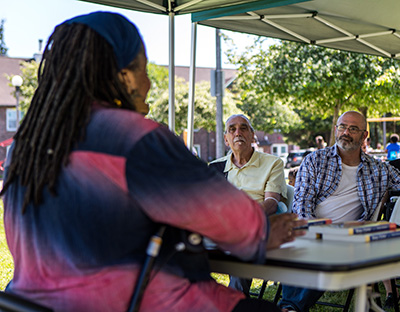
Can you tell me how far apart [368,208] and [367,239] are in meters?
2.42

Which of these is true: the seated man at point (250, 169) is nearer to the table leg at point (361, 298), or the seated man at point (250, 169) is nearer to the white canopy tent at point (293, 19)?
the white canopy tent at point (293, 19)

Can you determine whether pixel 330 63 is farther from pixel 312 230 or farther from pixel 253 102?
pixel 253 102

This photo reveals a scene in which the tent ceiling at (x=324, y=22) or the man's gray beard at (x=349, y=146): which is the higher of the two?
the tent ceiling at (x=324, y=22)

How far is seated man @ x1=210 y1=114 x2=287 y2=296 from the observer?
186 inches

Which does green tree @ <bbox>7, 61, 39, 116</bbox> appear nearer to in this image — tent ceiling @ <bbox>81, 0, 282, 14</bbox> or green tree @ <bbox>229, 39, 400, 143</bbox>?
green tree @ <bbox>229, 39, 400, 143</bbox>

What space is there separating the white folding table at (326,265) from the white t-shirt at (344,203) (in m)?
2.48

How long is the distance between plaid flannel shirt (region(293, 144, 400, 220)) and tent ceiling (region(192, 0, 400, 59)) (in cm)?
190

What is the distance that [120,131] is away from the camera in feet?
5.38

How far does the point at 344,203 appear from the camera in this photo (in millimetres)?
4598

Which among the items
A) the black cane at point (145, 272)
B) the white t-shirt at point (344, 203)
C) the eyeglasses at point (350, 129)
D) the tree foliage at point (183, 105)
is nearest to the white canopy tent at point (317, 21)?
the eyeglasses at point (350, 129)

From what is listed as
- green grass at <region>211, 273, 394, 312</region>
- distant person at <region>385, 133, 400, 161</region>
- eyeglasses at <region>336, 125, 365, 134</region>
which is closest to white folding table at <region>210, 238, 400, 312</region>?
eyeglasses at <region>336, 125, 365, 134</region>

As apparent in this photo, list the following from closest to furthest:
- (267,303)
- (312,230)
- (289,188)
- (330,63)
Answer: (267,303)
(312,230)
(289,188)
(330,63)

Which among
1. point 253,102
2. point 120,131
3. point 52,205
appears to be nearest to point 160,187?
point 120,131

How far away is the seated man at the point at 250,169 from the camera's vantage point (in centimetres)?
473
